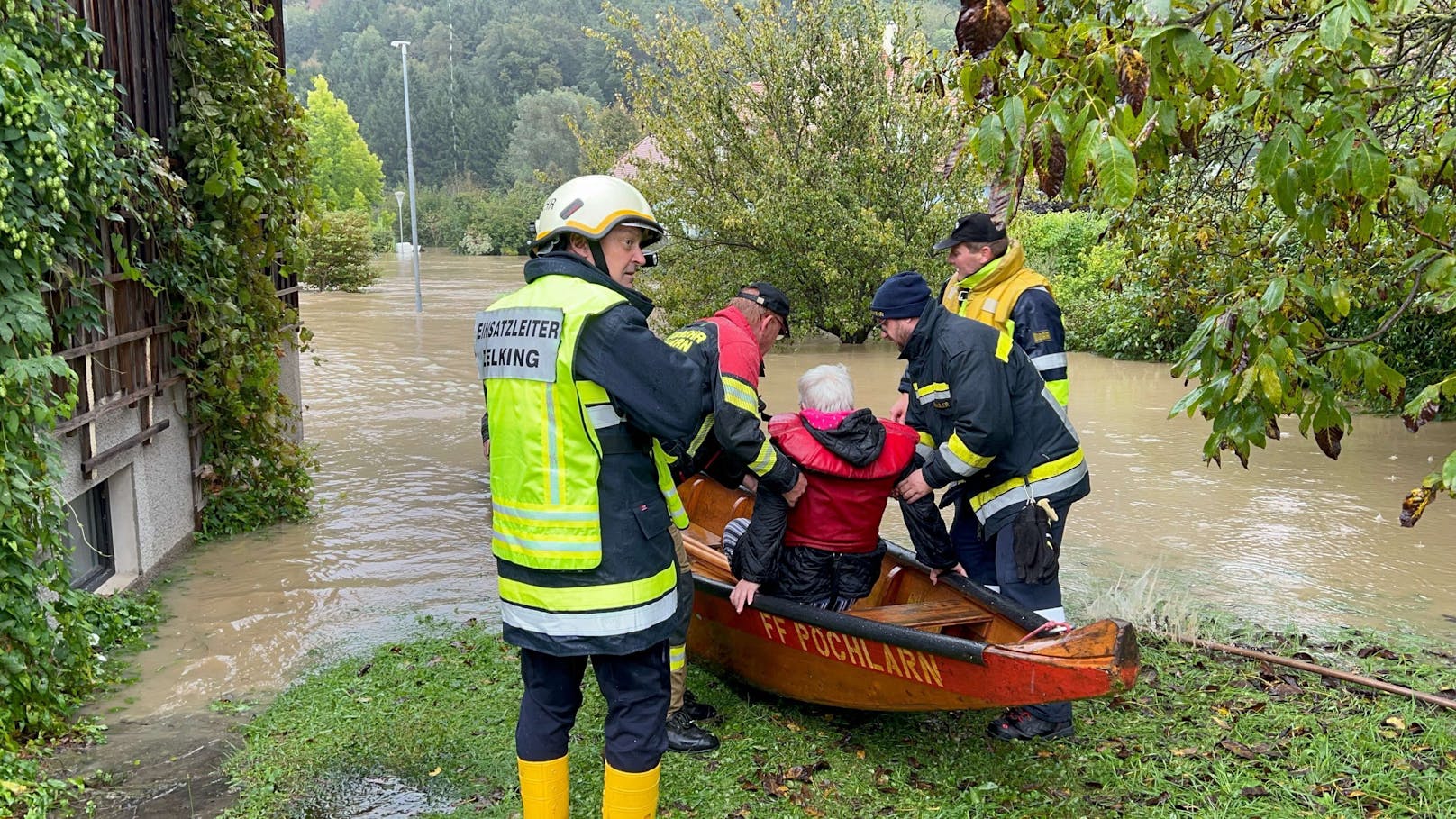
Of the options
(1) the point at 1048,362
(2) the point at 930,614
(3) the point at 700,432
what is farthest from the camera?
(1) the point at 1048,362

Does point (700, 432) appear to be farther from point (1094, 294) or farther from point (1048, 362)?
point (1094, 294)

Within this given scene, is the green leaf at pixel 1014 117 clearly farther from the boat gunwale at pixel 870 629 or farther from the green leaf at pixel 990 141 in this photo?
the boat gunwale at pixel 870 629

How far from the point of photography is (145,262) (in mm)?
6703

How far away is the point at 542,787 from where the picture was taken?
3.45 m

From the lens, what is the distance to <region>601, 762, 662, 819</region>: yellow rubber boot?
132 inches

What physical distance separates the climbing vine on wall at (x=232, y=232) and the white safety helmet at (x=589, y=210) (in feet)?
14.2

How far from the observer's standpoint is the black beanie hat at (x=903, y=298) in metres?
4.51

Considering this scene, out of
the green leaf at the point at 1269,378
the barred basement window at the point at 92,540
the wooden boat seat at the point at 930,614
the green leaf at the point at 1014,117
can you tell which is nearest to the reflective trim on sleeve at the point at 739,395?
the wooden boat seat at the point at 930,614

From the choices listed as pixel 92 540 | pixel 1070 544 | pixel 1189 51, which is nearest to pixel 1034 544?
pixel 1189 51

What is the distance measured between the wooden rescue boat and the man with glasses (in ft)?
1.00

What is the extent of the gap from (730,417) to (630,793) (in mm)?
1418

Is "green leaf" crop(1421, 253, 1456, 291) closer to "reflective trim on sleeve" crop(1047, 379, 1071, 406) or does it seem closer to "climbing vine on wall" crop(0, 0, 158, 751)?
"reflective trim on sleeve" crop(1047, 379, 1071, 406)

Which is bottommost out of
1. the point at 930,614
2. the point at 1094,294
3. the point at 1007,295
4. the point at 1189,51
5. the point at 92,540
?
the point at 92,540

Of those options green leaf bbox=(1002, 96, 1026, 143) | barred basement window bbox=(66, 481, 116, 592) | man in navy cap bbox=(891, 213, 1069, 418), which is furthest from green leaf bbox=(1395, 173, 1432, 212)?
barred basement window bbox=(66, 481, 116, 592)
